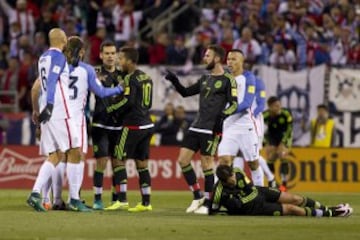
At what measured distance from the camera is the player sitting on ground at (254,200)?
53.1 feet

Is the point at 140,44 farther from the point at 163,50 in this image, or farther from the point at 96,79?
the point at 96,79

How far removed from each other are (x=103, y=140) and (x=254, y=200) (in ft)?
10.2

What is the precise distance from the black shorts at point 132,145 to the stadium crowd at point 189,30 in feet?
31.5

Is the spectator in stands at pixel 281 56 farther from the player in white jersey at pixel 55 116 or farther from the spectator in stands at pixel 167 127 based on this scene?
the player in white jersey at pixel 55 116

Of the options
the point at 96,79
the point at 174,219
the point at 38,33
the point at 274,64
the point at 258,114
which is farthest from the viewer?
the point at 38,33

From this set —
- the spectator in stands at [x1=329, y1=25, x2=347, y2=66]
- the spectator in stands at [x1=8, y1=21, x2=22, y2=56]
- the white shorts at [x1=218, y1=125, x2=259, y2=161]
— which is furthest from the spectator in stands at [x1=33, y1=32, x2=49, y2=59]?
the white shorts at [x1=218, y1=125, x2=259, y2=161]

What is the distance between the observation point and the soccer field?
1366 centimetres

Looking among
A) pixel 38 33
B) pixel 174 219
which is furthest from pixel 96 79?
pixel 38 33

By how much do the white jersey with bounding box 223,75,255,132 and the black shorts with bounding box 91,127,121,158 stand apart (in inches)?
74.0

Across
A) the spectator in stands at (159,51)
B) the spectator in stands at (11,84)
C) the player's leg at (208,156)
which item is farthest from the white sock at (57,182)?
the spectator in stands at (159,51)

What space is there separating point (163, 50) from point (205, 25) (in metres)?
1.37

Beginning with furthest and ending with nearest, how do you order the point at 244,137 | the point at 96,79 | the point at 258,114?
the point at 258,114 < the point at 244,137 < the point at 96,79

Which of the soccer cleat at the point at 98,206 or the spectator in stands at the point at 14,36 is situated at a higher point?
the spectator in stands at the point at 14,36

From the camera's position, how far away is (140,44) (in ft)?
97.8
